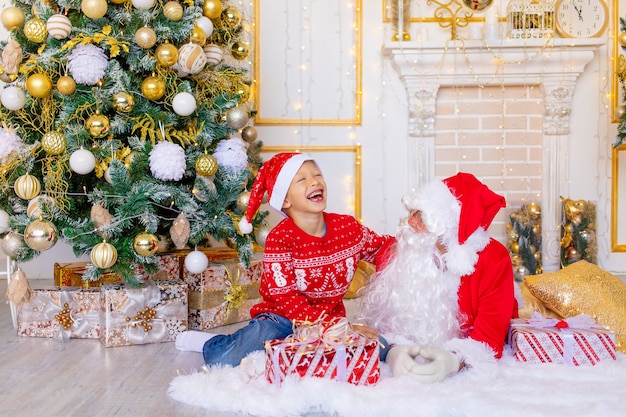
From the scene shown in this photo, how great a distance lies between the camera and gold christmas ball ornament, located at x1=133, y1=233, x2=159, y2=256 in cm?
247

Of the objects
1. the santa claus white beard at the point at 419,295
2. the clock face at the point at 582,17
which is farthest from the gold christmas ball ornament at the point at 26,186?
the clock face at the point at 582,17

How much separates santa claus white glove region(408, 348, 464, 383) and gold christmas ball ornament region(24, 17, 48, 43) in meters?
1.83

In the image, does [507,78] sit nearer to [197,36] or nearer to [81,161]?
[197,36]

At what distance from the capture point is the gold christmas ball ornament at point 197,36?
8.87ft

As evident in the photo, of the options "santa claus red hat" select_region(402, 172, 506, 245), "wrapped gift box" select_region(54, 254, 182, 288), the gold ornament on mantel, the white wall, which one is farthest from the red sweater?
the white wall

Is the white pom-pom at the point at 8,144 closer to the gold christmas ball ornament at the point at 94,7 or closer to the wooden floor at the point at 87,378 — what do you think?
the gold christmas ball ornament at the point at 94,7

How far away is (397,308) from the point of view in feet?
7.50

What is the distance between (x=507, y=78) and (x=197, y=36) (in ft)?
6.93

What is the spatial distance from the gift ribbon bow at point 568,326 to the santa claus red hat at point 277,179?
952 millimetres

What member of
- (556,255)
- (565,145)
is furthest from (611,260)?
(565,145)

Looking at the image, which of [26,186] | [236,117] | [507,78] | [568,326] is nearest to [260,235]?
[236,117]

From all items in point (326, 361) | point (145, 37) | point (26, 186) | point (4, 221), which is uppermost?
point (145, 37)

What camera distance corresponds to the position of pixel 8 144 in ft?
8.46

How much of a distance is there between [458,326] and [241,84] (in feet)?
4.89
